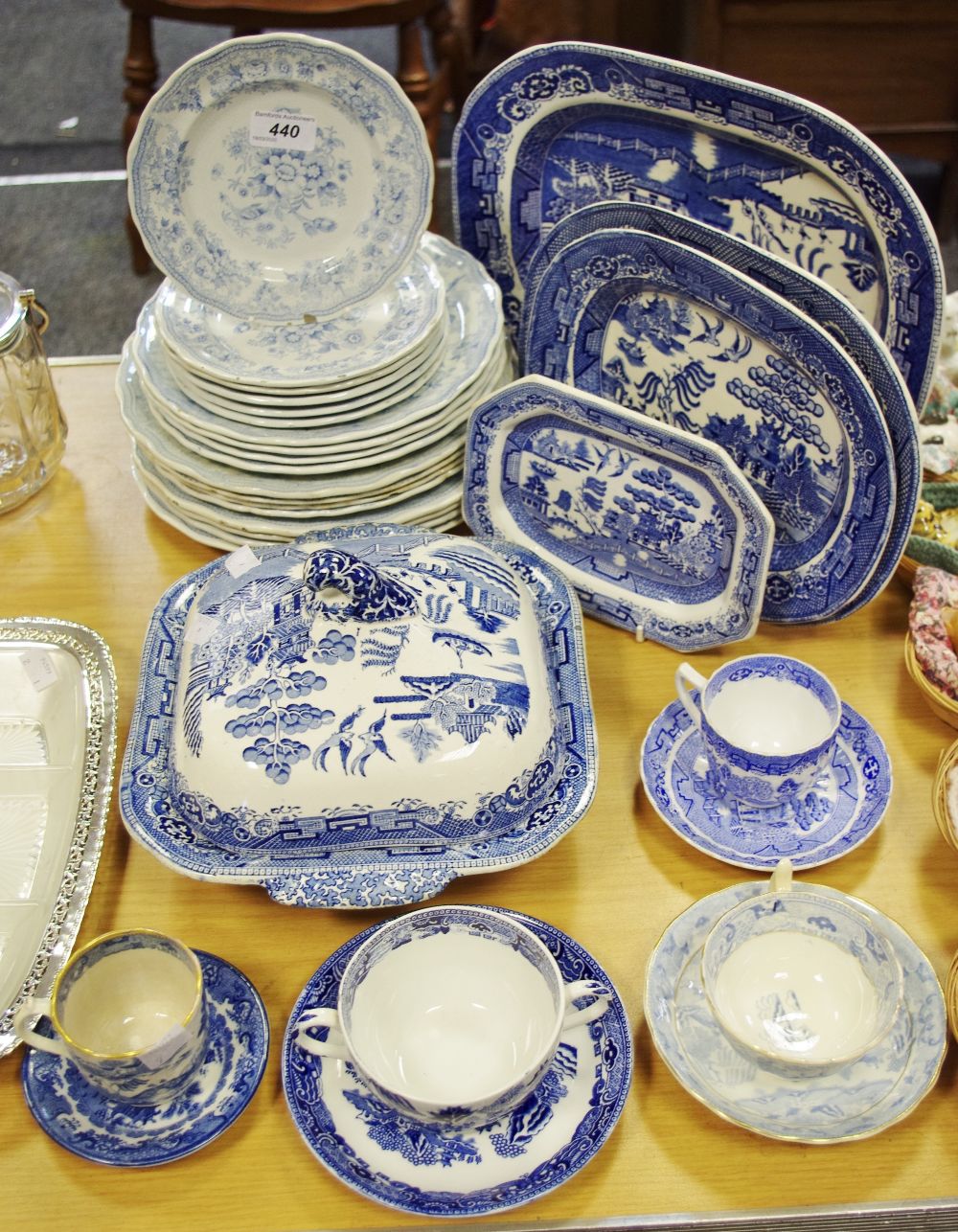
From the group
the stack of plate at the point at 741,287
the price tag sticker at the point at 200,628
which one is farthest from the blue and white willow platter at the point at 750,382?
the price tag sticker at the point at 200,628

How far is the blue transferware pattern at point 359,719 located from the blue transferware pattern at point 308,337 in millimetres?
267

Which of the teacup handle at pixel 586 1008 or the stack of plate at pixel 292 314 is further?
the stack of plate at pixel 292 314

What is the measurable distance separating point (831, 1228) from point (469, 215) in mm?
1038

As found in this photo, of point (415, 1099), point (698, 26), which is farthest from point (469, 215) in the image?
point (698, 26)

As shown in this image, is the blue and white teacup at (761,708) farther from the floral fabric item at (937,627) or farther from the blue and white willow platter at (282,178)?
the blue and white willow platter at (282,178)

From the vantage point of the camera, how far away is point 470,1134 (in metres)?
0.89

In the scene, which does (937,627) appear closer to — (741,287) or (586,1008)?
(741,287)

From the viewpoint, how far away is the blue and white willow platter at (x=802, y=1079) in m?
0.90

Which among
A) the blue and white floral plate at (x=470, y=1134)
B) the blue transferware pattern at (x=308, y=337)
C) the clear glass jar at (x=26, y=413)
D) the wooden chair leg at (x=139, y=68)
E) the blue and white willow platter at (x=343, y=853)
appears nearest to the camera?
the blue and white floral plate at (x=470, y=1134)

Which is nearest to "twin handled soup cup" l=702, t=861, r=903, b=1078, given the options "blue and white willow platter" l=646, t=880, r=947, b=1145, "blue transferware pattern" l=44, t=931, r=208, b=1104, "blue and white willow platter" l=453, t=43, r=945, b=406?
"blue and white willow platter" l=646, t=880, r=947, b=1145

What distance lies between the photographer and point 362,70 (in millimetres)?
1273

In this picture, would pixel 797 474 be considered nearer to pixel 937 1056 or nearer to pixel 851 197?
pixel 851 197

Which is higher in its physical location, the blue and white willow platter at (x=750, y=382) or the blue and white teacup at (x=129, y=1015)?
the blue and white willow platter at (x=750, y=382)

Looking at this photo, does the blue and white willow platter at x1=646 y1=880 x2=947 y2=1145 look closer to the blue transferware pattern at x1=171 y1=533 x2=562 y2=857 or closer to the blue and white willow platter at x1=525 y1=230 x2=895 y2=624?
the blue transferware pattern at x1=171 y1=533 x2=562 y2=857
